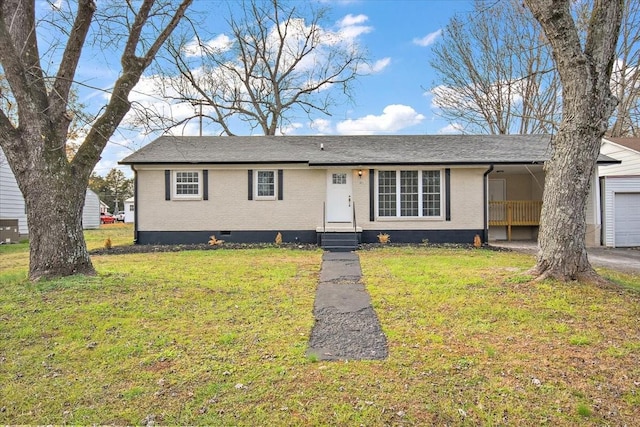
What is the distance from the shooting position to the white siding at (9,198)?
55.5 feet

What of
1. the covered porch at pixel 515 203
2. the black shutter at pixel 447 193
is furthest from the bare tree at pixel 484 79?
the black shutter at pixel 447 193

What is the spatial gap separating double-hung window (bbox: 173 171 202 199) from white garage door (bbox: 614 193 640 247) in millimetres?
15087

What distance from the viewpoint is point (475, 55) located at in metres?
22.9

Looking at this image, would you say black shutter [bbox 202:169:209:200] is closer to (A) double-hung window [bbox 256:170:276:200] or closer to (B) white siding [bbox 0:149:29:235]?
(A) double-hung window [bbox 256:170:276:200]

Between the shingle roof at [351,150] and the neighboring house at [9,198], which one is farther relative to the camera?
the neighboring house at [9,198]

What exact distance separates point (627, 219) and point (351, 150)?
1021 cm

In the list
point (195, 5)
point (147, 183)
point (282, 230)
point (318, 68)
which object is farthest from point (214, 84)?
point (195, 5)

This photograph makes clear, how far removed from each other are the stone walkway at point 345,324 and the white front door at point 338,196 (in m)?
5.84

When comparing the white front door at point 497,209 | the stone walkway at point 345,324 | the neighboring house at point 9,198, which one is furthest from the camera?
the neighboring house at point 9,198

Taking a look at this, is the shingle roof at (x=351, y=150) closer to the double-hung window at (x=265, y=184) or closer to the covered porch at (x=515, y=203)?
the double-hung window at (x=265, y=184)

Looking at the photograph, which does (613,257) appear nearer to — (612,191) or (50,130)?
(612,191)

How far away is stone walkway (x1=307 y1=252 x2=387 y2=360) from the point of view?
3.78 meters

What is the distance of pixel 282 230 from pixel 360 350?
9.79m

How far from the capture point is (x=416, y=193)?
43.4ft
